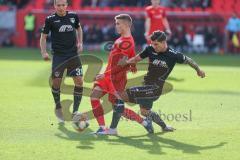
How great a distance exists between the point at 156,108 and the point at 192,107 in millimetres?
737

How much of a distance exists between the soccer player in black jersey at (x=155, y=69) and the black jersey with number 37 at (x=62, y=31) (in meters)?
1.36

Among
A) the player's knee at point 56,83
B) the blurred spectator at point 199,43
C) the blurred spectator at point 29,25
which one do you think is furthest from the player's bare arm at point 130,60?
the blurred spectator at point 29,25

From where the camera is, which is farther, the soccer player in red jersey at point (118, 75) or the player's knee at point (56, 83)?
the player's knee at point (56, 83)

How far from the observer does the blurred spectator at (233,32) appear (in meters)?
26.7

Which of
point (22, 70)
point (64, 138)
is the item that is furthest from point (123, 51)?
point (22, 70)

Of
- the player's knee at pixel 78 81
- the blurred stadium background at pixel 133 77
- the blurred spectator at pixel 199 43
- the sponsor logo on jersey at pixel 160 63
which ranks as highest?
the sponsor logo on jersey at pixel 160 63

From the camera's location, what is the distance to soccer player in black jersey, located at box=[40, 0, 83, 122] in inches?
399

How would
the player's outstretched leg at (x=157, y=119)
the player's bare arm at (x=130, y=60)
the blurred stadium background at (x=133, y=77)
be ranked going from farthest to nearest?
the player's outstretched leg at (x=157, y=119)
the player's bare arm at (x=130, y=60)
the blurred stadium background at (x=133, y=77)

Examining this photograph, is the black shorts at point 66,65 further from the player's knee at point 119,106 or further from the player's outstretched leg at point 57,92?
the player's knee at point 119,106

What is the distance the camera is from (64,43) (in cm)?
1025

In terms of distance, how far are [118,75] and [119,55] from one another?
0.32 meters

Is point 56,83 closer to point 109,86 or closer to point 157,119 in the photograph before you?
point 109,86

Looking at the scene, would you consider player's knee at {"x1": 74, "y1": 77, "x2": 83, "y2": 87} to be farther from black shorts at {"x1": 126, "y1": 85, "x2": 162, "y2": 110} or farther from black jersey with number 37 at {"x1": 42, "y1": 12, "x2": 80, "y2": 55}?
black shorts at {"x1": 126, "y1": 85, "x2": 162, "y2": 110}

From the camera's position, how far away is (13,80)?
16.3m
